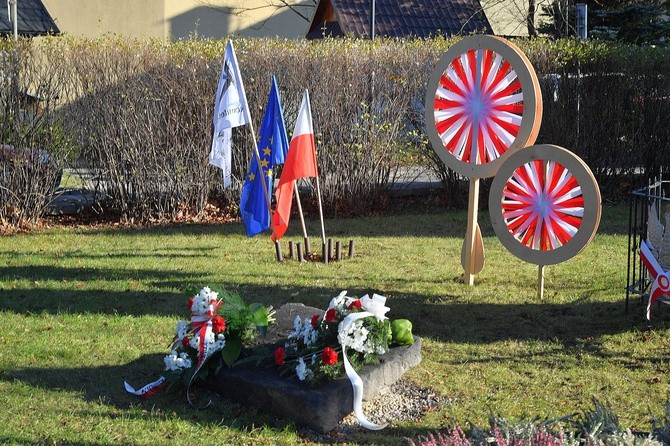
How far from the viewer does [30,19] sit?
2306 centimetres

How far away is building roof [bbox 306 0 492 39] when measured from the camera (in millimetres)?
24438

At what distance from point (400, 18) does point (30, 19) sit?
33.1 feet

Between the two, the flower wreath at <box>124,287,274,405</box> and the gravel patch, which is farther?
the flower wreath at <box>124,287,274,405</box>

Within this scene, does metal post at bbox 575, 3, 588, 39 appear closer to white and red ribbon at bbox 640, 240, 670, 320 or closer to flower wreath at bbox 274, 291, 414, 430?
white and red ribbon at bbox 640, 240, 670, 320

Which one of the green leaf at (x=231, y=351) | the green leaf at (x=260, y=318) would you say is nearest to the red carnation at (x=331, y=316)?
the green leaf at (x=260, y=318)

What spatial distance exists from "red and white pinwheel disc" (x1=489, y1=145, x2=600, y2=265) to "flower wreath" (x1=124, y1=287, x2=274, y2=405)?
2808 millimetres

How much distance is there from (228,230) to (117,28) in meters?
17.4

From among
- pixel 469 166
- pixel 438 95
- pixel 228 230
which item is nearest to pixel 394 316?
pixel 469 166

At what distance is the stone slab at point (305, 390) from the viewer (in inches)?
196

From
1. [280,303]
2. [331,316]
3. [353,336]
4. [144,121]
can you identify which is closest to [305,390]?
[353,336]

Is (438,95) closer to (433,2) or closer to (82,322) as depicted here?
(82,322)

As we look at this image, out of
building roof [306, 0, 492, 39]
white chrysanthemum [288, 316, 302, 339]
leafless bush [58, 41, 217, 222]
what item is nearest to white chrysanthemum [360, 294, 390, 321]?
white chrysanthemum [288, 316, 302, 339]

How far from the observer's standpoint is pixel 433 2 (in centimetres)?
2645

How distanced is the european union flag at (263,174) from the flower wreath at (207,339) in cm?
363
